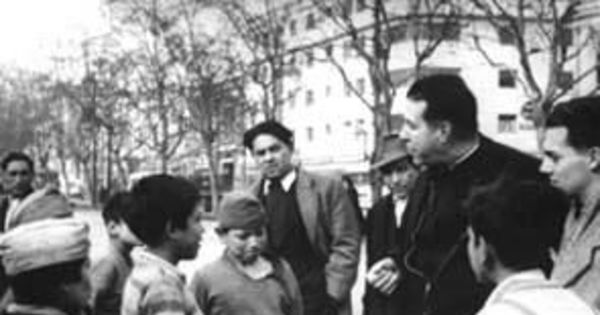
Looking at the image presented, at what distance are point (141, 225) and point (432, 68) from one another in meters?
45.5

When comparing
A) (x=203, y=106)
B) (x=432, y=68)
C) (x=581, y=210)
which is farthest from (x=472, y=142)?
(x=432, y=68)

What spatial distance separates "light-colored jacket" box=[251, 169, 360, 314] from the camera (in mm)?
5844

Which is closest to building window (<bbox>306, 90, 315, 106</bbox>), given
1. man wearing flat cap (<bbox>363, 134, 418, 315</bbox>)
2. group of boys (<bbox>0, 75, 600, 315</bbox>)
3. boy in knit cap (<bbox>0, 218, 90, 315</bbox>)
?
man wearing flat cap (<bbox>363, 134, 418, 315</bbox>)

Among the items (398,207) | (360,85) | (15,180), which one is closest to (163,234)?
(398,207)

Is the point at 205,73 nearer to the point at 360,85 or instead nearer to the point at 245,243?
the point at 360,85

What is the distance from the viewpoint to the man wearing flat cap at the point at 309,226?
19.2ft

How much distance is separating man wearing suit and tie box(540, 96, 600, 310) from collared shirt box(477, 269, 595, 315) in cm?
86

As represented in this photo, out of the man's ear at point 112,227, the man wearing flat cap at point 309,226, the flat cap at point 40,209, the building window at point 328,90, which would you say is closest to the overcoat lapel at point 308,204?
the man wearing flat cap at point 309,226

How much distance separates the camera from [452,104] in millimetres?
4137

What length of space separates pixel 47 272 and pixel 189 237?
2.83ft

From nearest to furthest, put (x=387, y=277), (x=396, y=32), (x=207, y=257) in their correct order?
(x=387, y=277)
(x=207, y=257)
(x=396, y=32)

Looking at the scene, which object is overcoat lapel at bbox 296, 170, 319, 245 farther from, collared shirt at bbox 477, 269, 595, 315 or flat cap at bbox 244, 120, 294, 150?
collared shirt at bbox 477, 269, 595, 315

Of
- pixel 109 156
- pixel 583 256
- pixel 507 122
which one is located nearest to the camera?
pixel 583 256

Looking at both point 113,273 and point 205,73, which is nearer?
point 113,273
